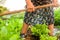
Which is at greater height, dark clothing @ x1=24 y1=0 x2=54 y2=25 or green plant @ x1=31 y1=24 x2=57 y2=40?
dark clothing @ x1=24 y1=0 x2=54 y2=25

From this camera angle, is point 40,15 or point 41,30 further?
point 40,15

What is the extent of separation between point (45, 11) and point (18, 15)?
1.43 metres

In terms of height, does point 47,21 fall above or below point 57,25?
above

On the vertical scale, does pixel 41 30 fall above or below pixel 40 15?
below

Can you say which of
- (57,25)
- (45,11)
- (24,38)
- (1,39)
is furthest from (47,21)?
(57,25)

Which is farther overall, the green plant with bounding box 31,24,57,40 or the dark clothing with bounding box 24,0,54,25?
the dark clothing with bounding box 24,0,54,25

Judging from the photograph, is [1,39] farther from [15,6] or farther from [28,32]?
[15,6]

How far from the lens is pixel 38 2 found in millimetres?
3133

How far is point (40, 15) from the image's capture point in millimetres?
3158

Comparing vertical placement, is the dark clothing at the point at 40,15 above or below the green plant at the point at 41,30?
above

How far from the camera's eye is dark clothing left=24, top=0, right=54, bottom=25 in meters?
3.13

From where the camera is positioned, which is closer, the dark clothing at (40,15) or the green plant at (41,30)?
the green plant at (41,30)

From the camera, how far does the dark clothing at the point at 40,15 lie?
123 inches

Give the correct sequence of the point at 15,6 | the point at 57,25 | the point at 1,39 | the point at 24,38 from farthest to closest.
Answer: the point at 15,6 → the point at 57,25 → the point at 24,38 → the point at 1,39
